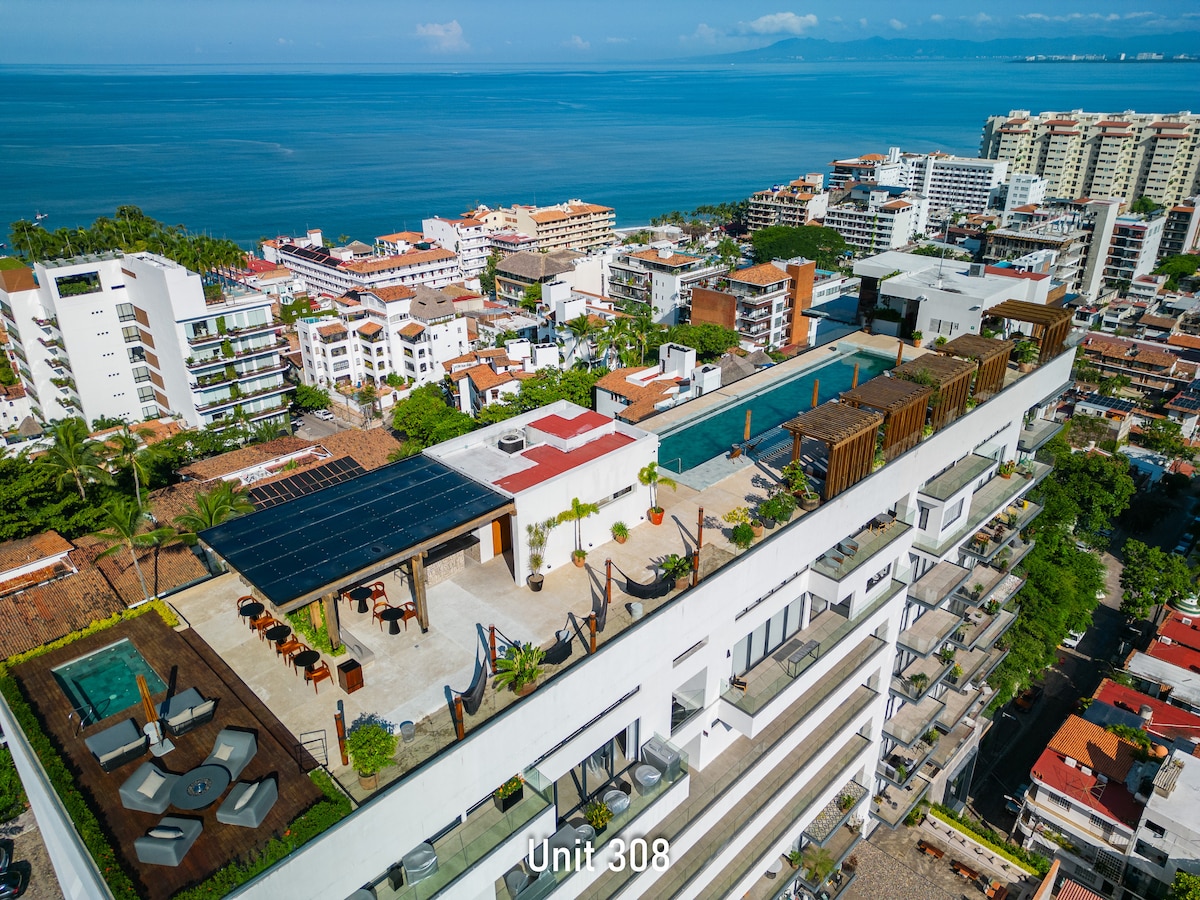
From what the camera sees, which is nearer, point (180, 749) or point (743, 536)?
point (180, 749)

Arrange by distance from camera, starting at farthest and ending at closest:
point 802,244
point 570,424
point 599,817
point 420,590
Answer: point 802,244, point 570,424, point 420,590, point 599,817

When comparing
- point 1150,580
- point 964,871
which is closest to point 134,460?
point 964,871

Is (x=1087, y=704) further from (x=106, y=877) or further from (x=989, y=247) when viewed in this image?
(x=989, y=247)

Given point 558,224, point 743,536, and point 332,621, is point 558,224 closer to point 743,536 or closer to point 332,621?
point 743,536

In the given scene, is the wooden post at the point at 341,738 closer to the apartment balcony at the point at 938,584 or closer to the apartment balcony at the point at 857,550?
the apartment balcony at the point at 857,550

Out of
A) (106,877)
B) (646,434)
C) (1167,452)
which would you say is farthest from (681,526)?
(1167,452)

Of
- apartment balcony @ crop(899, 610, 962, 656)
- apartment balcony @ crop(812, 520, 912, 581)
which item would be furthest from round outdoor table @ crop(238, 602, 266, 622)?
apartment balcony @ crop(899, 610, 962, 656)

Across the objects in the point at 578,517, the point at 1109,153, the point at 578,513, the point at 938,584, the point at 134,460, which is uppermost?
the point at 578,513

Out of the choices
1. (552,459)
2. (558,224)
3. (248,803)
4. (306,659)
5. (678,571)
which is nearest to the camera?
(248,803)
